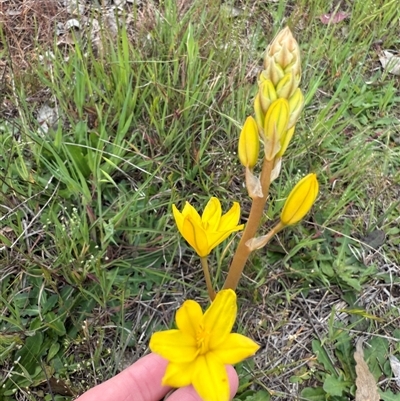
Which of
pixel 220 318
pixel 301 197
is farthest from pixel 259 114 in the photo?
pixel 220 318

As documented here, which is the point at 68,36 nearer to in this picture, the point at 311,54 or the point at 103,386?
the point at 311,54

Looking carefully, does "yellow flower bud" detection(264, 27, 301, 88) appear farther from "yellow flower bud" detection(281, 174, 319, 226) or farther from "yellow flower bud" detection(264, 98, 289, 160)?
"yellow flower bud" detection(281, 174, 319, 226)

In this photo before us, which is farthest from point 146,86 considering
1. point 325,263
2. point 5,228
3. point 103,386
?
point 103,386

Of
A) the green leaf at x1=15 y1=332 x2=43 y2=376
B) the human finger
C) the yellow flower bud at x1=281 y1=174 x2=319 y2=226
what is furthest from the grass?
the yellow flower bud at x1=281 y1=174 x2=319 y2=226

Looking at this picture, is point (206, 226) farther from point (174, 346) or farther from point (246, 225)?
point (174, 346)

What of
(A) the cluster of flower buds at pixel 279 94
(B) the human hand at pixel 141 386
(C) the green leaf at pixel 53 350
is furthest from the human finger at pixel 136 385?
(A) the cluster of flower buds at pixel 279 94

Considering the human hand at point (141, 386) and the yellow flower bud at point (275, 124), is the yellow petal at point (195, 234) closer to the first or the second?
the yellow flower bud at point (275, 124)
